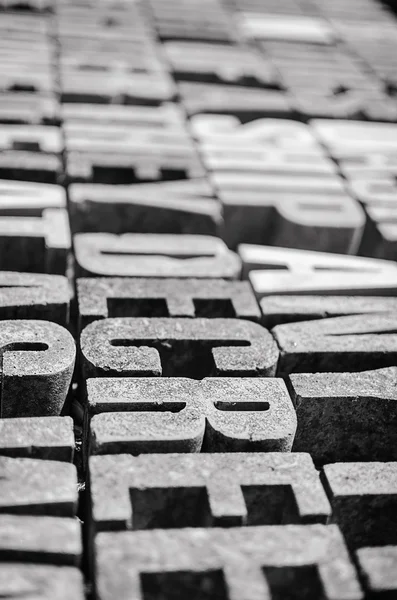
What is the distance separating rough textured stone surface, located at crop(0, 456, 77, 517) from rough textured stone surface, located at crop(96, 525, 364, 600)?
14 cm

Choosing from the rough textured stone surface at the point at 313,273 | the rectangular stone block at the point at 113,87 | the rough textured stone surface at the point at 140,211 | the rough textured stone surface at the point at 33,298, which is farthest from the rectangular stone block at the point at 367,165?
the rough textured stone surface at the point at 33,298

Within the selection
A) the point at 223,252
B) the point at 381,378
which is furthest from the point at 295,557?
the point at 223,252

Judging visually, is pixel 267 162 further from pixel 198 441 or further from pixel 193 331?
pixel 198 441

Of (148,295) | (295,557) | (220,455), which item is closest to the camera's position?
(295,557)

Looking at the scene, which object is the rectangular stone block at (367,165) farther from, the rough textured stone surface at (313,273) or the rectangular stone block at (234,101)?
the rough textured stone surface at (313,273)

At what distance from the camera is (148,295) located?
96.7 inches

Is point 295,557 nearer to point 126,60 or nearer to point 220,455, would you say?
point 220,455

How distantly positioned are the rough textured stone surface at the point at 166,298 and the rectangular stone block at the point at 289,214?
58cm

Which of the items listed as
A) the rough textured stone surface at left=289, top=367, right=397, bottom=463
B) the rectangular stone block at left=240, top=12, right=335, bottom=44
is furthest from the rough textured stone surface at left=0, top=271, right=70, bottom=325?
the rectangular stone block at left=240, top=12, right=335, bottom=44

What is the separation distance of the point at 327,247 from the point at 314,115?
4.15ft

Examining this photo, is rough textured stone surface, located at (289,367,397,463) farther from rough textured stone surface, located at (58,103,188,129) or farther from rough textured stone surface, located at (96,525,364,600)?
rough textured stone surface, located at (58,103,188,129)

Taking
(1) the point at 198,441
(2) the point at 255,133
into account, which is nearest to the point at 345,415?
(1) the point at 198,441

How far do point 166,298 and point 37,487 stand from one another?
891mm

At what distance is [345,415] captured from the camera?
2.12 metres
